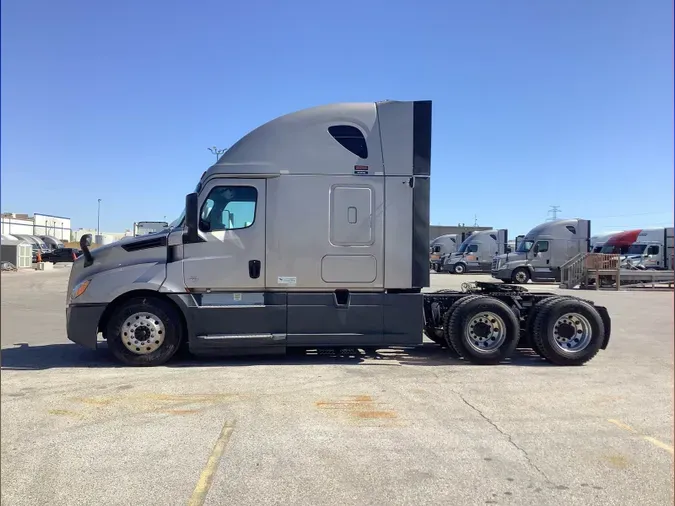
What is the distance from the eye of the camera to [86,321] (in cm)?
759

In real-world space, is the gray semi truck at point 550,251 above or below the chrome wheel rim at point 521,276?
above

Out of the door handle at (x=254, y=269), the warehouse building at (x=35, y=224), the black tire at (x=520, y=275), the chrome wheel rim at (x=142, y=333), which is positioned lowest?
the chrome wheel rim at (x=142, y=333)

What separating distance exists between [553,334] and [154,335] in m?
6.04

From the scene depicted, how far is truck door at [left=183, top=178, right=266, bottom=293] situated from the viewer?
7.77 metres

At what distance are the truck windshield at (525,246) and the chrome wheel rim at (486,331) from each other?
23819mm

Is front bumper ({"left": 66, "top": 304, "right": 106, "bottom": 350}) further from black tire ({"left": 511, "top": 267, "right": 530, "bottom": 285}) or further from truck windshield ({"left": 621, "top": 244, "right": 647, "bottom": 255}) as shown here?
truck windshield ({"left": 621, "top": 244, "right": 647, "bottom": 255})

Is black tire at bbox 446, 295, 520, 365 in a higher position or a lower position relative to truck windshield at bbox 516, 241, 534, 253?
lower

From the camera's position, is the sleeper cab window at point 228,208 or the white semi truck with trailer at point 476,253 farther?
the white semi truck with trailer at point 476,253

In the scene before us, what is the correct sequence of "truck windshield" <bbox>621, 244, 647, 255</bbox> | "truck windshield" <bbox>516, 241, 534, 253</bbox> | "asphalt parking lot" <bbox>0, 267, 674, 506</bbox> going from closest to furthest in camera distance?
"asphalt parking lot" <bbox>0, 267, 674, 506</bbox> < "truck windshield" <bbox>516, 241, 534, 253</bbox> < "truck windshield" <bbox>621, 244, 647, 255</bbox>

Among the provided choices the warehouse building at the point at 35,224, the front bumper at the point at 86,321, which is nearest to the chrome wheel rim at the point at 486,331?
the front bumper at the point at 86,321

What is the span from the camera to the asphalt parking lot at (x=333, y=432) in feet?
12.6

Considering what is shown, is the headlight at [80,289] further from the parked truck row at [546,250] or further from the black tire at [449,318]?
the parked truck row at [546,250]

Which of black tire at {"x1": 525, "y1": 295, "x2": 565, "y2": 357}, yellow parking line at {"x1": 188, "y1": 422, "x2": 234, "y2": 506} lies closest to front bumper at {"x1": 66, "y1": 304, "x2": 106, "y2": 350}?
yellow parking line at {"x1": 188, "y1": 422, "x2": 234, "y2": 506}

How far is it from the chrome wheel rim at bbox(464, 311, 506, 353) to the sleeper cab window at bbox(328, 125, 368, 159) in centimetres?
306
